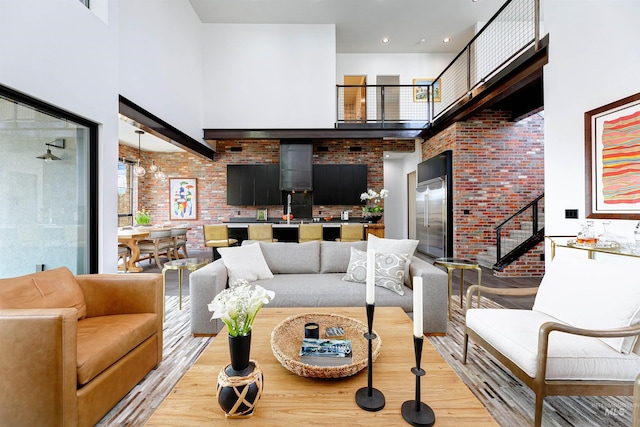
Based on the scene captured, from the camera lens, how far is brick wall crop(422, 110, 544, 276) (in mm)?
5668

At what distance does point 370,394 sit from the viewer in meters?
1.10

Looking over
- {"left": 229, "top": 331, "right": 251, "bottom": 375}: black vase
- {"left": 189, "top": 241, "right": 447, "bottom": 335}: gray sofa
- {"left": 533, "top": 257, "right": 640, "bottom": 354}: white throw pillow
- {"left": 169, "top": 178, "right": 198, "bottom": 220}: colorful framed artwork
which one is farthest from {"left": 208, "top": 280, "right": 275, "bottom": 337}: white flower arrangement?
{"left": 169, "top": 178, "right": 198, "bottom": 220}: colorful framed artwork

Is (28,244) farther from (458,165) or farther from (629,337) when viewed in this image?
(458,165)

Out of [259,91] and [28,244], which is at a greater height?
[259,91]

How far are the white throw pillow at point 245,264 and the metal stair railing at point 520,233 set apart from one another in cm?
422

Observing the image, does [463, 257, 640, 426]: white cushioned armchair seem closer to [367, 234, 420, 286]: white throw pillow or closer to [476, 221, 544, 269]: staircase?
[367, 234, 420, 286]: white throw pillow

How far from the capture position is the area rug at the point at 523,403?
1.60m

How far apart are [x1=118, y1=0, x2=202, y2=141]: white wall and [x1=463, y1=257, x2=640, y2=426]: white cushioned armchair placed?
475 centimetres

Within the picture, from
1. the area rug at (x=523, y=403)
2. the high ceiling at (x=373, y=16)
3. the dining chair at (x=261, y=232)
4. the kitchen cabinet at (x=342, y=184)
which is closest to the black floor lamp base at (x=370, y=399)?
the area rug at (x=523, y=403)

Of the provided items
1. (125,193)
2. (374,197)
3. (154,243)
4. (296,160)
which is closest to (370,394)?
(154,243)

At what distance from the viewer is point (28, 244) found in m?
2.29

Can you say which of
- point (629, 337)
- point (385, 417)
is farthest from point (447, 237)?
point (385, 417)

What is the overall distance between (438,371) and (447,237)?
16.4ft

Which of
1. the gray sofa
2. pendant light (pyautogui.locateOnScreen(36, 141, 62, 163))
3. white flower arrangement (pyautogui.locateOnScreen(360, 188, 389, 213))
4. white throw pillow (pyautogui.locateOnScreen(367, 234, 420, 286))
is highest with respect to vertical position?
pendant light (pyautogui.locateOnScreen(36, 141, 62, 163))
